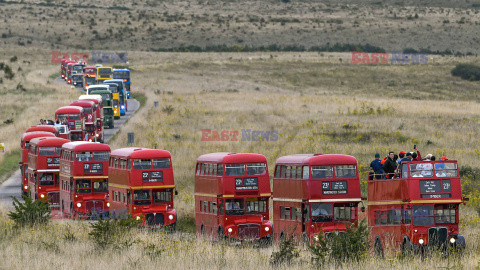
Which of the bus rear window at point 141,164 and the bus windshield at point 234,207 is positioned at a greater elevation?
the bus rear window at point 141,164

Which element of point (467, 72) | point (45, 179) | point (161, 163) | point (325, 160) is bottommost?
point (45, 179)

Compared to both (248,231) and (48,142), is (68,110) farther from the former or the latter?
(248,231)

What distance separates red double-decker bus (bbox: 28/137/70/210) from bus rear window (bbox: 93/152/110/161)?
4578mm

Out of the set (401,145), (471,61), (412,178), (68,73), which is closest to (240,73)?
(68,73)

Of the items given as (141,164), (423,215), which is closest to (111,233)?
(423,215)

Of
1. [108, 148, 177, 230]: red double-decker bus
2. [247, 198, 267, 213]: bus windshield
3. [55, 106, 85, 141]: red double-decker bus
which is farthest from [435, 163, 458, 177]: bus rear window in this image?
[55, 106, 85, 141]: red double-decker bus

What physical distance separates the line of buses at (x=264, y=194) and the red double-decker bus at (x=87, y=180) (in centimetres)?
5

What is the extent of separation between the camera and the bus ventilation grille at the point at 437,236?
24.8 m

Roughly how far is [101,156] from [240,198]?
12228 mm

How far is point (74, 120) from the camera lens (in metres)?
63.6

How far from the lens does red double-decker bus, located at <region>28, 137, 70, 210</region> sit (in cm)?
4656

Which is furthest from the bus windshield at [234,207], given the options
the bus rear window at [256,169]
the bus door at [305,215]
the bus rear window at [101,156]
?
the bus rear window at [101,156]

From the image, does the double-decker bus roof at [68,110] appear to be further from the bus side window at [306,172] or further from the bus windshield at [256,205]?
the bus side window at [306,172]

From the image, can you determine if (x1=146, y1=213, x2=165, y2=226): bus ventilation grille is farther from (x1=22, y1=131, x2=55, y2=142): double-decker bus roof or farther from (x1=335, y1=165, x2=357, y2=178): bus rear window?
(x1=22, y1=131, x2=55, y2=142): double-decker bus roof
